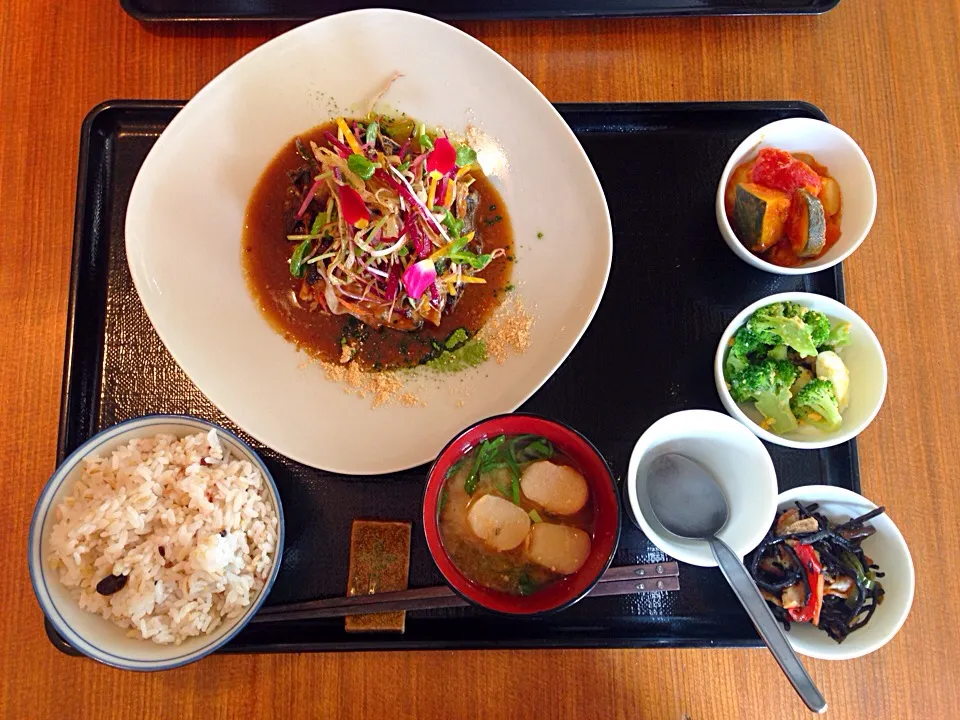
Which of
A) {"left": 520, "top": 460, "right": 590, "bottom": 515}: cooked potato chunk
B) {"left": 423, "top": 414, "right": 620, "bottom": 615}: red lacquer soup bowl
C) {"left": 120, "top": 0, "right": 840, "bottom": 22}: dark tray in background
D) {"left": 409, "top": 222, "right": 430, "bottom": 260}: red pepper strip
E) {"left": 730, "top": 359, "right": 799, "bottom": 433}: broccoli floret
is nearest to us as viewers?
{"left": 423, "top": 414, "right": 620, "bottom": 615}: red lacquer soup bowl

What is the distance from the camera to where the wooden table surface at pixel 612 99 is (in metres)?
1.63

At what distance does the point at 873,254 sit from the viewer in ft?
6.21

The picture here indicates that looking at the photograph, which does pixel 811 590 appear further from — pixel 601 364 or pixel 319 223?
pixel 319 223

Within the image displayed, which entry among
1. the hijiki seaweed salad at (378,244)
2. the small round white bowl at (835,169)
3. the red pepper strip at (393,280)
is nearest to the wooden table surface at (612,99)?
the small round white bowl at (835,169)

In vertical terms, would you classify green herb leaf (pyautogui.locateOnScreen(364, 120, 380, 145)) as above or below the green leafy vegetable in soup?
above

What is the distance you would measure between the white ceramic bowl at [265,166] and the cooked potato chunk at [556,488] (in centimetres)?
21

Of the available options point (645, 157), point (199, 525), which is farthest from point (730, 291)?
point (199, 525)

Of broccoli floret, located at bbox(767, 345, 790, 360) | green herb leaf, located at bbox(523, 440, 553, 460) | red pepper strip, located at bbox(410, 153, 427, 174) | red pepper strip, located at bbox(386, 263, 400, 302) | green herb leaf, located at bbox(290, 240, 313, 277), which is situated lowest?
green herb leaf, located at bbox(523, 440, 553, 460)

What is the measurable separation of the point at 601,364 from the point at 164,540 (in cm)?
122

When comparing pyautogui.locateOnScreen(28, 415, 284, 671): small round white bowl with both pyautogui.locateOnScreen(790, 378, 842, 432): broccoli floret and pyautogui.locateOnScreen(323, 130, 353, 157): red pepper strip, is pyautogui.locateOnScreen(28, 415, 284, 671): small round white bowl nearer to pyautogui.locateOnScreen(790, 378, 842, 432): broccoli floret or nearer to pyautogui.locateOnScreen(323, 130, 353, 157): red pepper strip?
pyautogui.locateOnScreen(323, 130, 353, 157): red pepper strip

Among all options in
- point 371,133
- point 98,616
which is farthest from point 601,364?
point 98,616

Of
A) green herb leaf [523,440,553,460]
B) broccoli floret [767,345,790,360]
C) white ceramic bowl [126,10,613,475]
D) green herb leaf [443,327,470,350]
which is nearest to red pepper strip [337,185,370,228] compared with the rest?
white ceramic bowl [126,10,613,475]

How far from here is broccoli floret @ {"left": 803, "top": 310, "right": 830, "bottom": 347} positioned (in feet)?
5.27

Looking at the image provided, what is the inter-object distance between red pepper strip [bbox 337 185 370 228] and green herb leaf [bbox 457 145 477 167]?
0.97 feet
